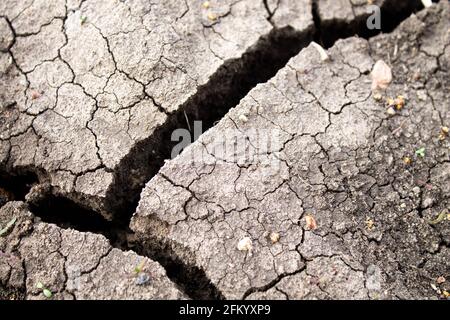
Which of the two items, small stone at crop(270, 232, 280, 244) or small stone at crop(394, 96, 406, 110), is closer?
small stone at crop(270, 232, 280, 244)

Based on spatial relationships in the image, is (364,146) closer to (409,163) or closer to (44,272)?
(409,163)

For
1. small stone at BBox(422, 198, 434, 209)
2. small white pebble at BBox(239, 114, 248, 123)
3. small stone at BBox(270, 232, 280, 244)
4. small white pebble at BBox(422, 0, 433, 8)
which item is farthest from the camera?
small white pebble at BBox(422, 0, 433, 8)

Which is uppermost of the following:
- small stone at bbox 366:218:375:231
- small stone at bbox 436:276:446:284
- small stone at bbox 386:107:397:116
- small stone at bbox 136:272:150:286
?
small stone at bbox 386:107:397:116

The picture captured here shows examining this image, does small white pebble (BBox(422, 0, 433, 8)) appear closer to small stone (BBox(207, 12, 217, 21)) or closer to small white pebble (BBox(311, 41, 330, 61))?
small white pebble (BBox(311, 41, 330, 61))

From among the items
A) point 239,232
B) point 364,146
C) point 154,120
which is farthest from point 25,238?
point 364,146

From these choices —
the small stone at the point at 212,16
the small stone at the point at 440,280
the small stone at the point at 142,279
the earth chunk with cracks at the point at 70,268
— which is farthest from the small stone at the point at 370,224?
the small stone at the point at 212,16

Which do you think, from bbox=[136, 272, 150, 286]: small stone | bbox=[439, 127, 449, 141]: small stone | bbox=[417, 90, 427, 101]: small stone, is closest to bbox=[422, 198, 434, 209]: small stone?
bbox=[439, 127, 449, 141]: small stone

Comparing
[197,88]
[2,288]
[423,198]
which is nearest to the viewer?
[2,288]

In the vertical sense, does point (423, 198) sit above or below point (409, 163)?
below
